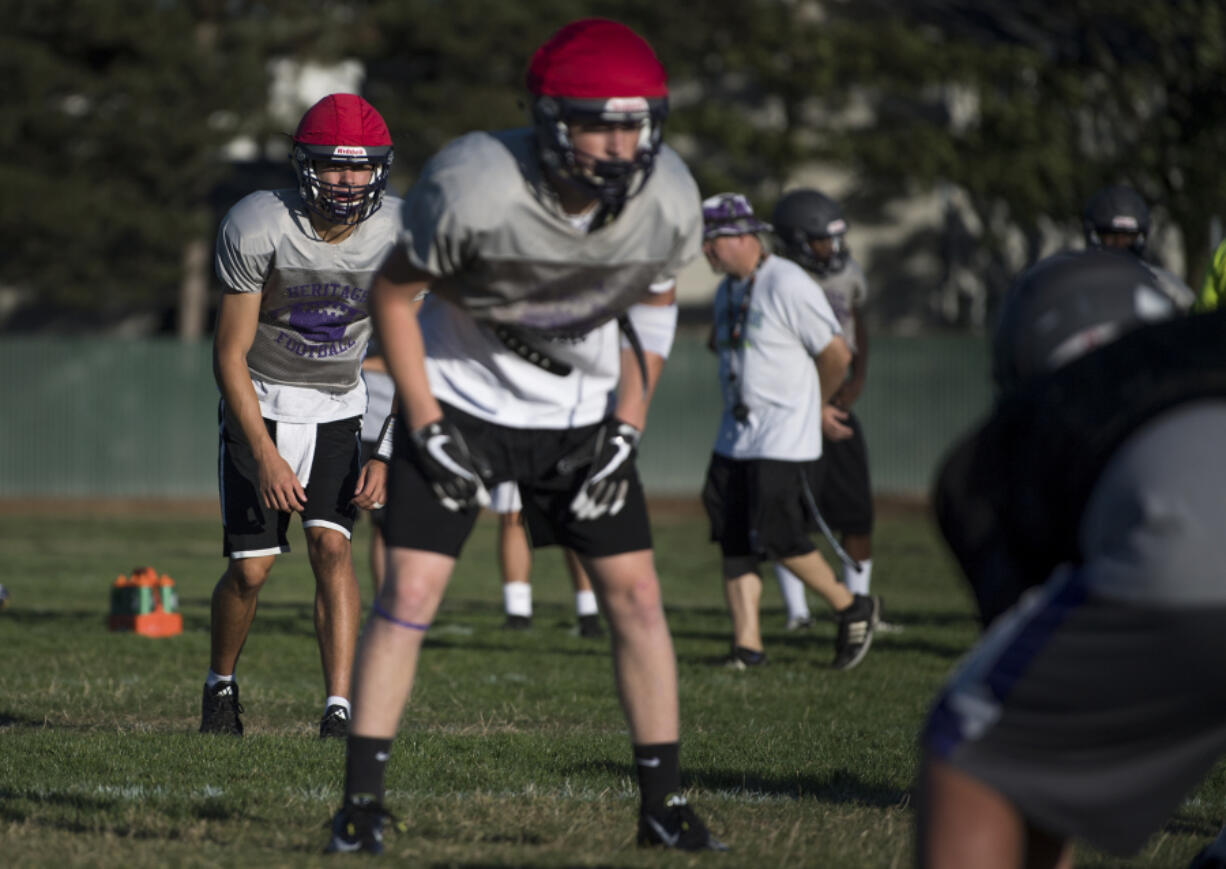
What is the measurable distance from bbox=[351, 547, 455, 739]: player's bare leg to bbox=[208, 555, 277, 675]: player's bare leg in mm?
2192

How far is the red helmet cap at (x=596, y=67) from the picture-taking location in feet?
12.8

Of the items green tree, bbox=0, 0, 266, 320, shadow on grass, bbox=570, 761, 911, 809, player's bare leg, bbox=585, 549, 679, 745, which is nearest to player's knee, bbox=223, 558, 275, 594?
shadow on grass, bbox=570, 761, 911, 809

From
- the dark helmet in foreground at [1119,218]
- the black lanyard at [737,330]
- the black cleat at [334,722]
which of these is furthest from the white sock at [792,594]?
the black cleat at [334,722]

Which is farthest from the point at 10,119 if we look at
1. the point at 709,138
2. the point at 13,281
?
the point at 709,138

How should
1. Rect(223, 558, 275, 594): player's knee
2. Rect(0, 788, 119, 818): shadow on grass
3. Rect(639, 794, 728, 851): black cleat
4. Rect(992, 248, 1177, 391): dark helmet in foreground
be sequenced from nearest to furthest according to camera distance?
Rect(992, 248, 1177, 391): dark helmet in foreground
Rect(639, 794, 728, 851): black cleat
Rect(0, 788, 119, 818): shadow on grass
Rect(223, 558, 275, 594): player's knee

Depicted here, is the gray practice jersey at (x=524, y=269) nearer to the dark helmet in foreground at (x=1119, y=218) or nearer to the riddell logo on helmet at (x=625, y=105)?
the riddell logo on helmet at (x=625, y=105)

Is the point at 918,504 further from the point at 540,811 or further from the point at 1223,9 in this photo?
the point at 540,811

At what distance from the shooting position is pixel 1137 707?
2.61 meters

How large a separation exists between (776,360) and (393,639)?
16.0ft

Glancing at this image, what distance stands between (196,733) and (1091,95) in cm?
2470

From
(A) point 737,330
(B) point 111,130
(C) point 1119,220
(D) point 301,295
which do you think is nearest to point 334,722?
(D) point 301,295

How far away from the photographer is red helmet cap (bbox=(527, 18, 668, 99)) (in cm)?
390

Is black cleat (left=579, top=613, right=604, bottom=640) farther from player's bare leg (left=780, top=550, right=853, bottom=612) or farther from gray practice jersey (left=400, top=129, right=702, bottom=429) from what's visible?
gray practice jersey (left=400, top=129, right=702, bottom=429)

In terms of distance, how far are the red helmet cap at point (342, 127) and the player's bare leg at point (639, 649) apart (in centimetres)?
230
